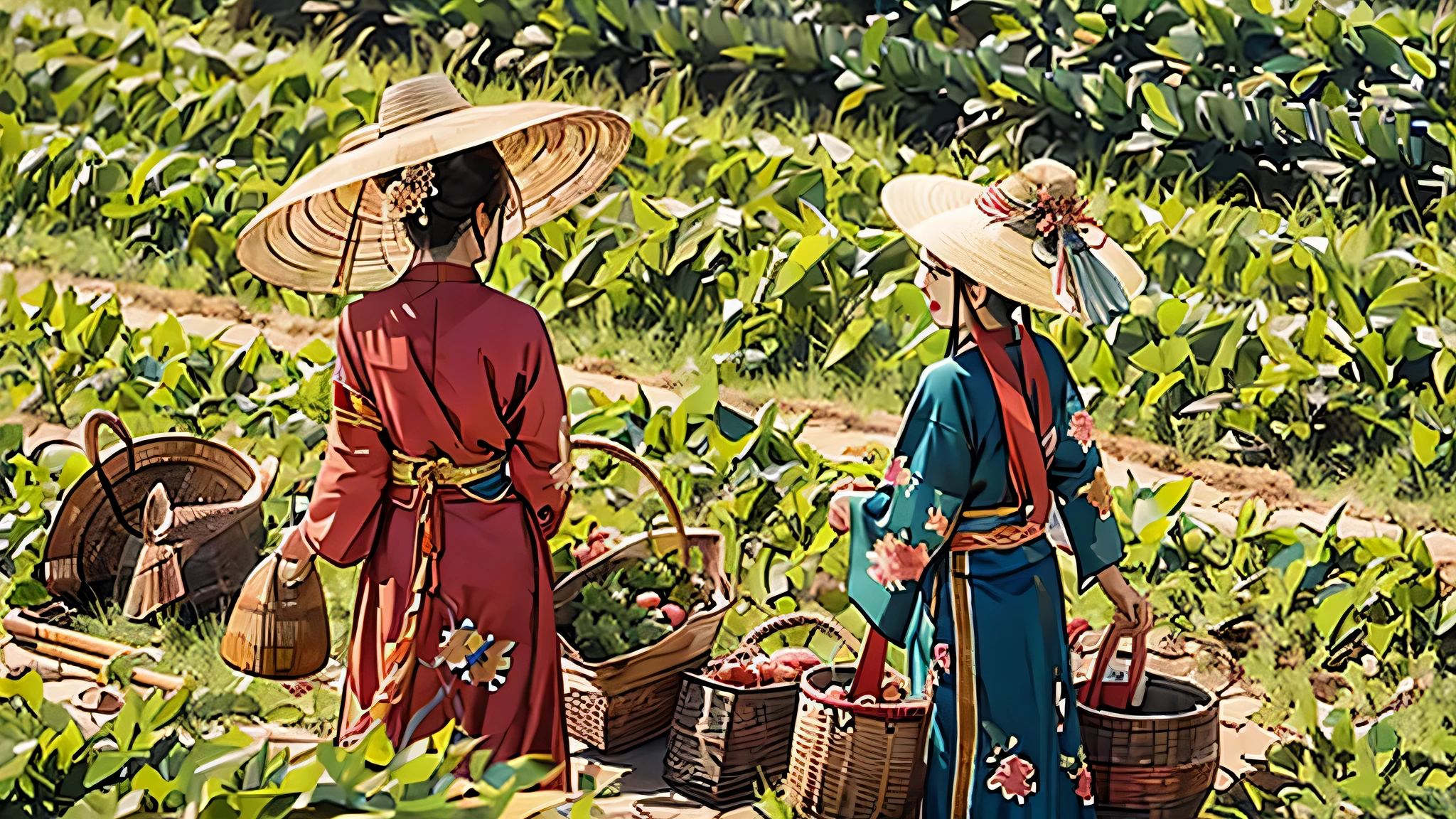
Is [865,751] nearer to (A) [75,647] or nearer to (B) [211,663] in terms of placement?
(B) [211,663]

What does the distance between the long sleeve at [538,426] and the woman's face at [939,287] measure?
81 centimetres

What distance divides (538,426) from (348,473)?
41 centimetres

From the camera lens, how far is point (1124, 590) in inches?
149

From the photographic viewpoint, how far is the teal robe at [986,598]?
11.8 ft

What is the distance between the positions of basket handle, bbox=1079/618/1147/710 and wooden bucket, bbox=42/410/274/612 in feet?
8.50

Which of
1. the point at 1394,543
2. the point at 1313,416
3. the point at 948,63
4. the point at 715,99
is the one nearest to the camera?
the point at 1394,543

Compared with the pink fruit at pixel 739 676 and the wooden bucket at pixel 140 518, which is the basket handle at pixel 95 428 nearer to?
the wooden bucket at pixel 140 518

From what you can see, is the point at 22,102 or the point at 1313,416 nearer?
the point at 1313,416

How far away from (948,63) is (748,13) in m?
1.92

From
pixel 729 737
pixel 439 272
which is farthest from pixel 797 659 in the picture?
pixel 439 272

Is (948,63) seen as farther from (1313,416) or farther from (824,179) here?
(1313,416)

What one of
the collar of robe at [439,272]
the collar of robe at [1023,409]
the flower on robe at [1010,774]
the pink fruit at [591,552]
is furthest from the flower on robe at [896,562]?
the pink fruit at [591,552]

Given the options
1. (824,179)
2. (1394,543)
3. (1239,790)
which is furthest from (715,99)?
(1239,790)

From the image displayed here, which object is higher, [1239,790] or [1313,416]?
[1313,416]
